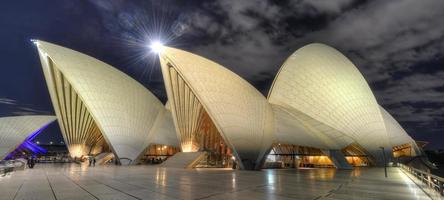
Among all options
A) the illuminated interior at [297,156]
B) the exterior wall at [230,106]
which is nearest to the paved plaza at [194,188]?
the exterior wall at [230,106]

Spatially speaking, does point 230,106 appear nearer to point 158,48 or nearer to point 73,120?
point 158,48

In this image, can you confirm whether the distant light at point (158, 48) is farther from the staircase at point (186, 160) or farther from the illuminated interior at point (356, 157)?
the illuminated interior at point (356, 157)

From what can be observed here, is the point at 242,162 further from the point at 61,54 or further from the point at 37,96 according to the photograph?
the point at 37,96

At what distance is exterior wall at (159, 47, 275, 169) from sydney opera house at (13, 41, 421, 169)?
0.28 feet

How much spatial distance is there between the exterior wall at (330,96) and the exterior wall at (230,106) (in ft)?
13.1

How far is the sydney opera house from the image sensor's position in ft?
71.5

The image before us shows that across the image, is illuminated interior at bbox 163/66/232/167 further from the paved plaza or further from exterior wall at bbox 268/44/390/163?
the paved plaza

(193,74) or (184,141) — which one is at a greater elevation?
(193,74)

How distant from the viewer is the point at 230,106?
21.6 meters

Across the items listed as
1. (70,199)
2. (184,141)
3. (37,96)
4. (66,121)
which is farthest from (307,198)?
(37,96)

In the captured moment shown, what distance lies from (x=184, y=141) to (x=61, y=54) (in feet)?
49.5

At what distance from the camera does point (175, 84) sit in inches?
1034

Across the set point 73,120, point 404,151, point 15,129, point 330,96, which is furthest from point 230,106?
point 15,129

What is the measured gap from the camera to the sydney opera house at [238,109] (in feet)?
71.5
